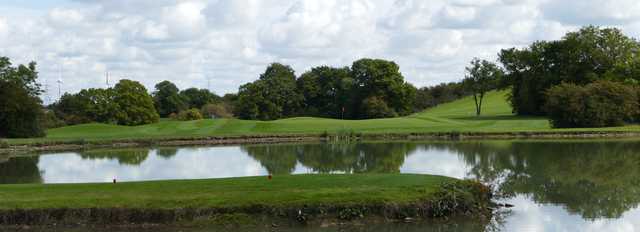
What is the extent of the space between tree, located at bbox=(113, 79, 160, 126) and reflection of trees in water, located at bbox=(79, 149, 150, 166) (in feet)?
190

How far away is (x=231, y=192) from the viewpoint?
846 inches

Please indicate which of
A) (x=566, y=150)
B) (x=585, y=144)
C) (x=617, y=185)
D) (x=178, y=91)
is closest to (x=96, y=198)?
(x=617, y=185)

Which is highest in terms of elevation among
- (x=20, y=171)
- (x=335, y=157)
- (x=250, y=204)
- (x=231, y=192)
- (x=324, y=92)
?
Answer: (x=324, y=92)

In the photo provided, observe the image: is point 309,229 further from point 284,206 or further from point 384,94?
point 384,94

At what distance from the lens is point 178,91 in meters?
154

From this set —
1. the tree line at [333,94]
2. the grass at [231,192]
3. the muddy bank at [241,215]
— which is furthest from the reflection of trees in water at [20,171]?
the tree line at [333,94]

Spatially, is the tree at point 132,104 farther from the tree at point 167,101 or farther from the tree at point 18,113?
the tree at point 18,113

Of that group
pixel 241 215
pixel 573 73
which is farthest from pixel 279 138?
pixel 241 215

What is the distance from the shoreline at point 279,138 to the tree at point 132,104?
50525mm

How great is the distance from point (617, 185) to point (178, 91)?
133739 millimetres

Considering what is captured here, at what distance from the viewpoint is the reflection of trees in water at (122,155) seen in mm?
42531

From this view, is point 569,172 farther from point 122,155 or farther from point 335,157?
point 122,155

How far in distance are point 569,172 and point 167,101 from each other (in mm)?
118395

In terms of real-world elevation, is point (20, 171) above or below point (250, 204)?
below
